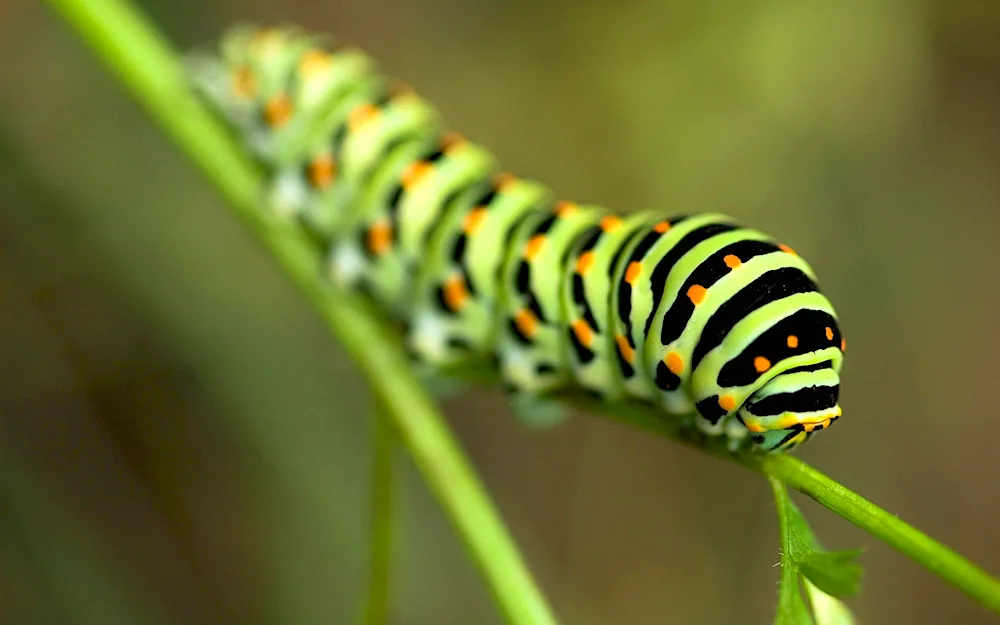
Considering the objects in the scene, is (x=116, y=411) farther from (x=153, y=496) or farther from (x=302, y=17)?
(x=302, y=17)

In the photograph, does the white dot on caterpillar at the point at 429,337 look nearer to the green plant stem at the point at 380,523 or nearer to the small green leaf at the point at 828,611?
the green plant stem at the point at 380,523

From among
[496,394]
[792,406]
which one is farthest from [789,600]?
[496,394]

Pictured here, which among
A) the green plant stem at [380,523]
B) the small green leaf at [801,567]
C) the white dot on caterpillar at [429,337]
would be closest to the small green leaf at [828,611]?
the small green leaf at [801,567]

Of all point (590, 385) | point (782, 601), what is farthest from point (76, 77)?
point (782, 601)

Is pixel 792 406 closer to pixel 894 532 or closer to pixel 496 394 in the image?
pixel 894 532

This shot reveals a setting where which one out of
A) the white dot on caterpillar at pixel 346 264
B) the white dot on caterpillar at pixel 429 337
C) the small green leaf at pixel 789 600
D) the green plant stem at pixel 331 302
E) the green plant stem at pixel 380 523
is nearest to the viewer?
the small green leaf at pixel 789 600

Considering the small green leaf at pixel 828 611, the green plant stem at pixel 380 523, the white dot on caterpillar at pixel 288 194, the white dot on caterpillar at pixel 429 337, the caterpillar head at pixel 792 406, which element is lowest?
the small green leaf at pixel 828 611
